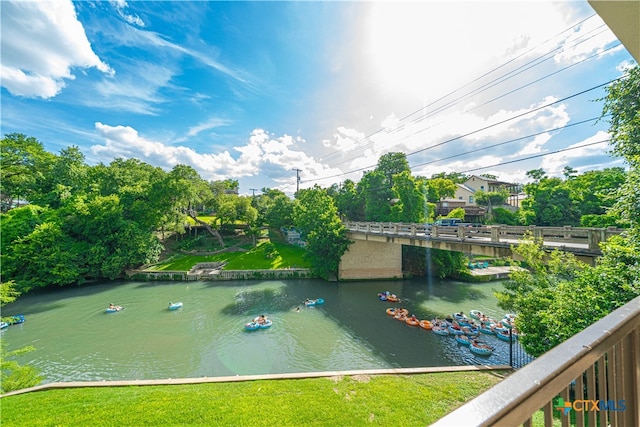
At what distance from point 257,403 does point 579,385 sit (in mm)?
7063

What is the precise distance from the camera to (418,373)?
805 centimetres

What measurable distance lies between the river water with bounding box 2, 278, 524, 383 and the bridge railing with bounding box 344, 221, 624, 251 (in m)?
5.07

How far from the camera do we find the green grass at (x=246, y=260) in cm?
2426

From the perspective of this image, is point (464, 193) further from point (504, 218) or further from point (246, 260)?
point (246, 260)

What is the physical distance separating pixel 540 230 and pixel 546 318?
14.9 ft

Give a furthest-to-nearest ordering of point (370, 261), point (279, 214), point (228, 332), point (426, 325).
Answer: point (279, 214) < point (370, 261) < point (426, 325) < point (228, 332)

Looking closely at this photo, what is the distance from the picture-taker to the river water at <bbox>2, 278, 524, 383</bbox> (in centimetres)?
1014

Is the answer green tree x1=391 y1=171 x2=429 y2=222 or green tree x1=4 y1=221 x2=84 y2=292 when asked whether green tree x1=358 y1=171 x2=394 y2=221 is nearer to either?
green tree x1=391 y1=171 x2=429 y2=222

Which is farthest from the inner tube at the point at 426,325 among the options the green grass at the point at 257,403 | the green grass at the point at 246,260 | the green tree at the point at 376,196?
the green tree at the point at 376,196

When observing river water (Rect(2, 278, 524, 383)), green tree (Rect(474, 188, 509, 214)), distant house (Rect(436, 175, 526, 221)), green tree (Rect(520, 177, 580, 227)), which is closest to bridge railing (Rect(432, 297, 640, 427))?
river water (Rect(2, 278, 524, 383))

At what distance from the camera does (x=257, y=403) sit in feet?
20.6

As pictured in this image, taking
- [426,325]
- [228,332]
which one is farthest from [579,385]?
[228,332]

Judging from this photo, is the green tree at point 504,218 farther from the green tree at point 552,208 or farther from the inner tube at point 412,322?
the inner tube at point 412,322

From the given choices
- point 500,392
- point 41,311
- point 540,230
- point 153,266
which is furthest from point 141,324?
point 540,230
